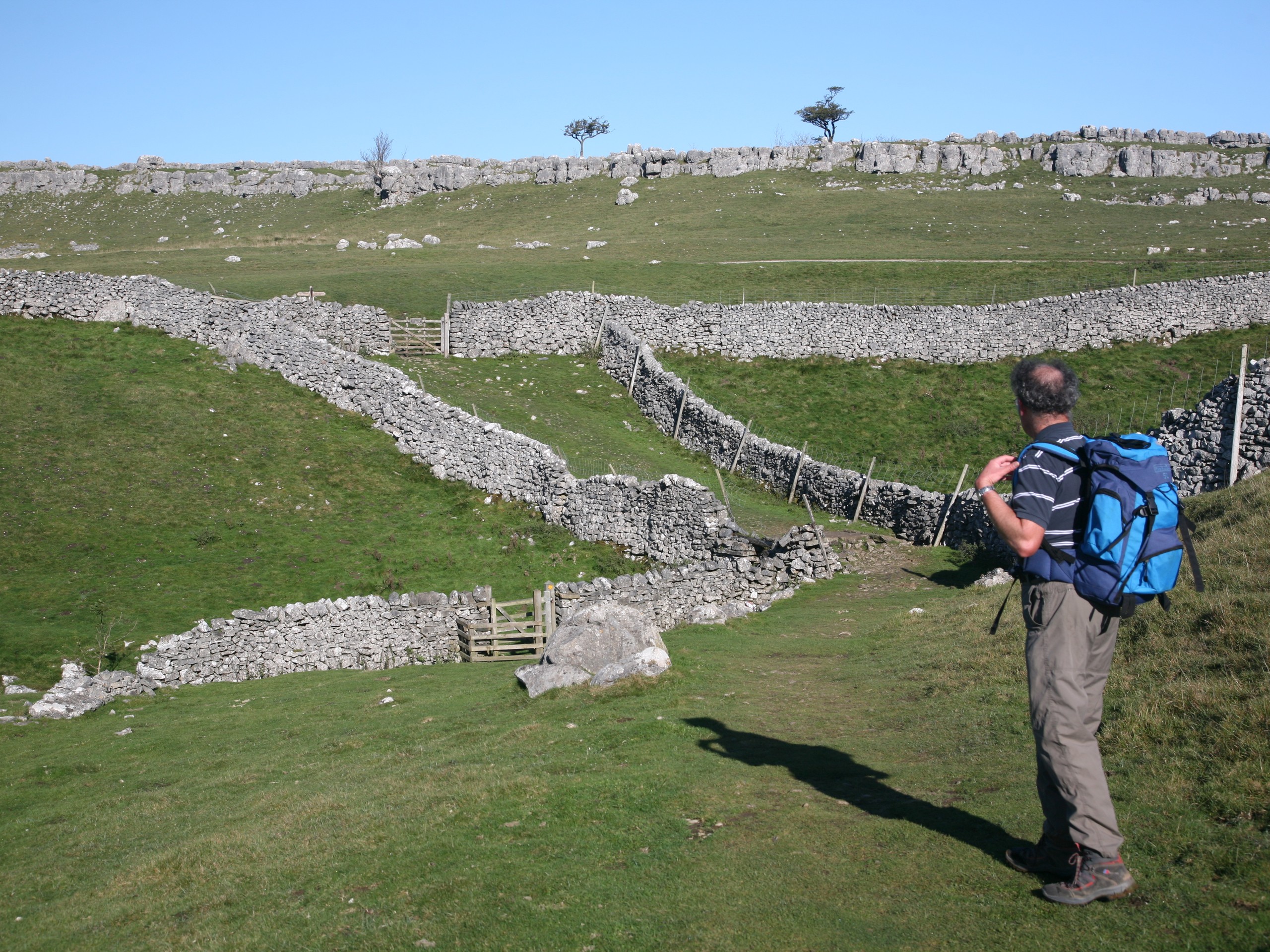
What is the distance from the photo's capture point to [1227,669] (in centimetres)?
837

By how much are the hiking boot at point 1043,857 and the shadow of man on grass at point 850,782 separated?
0.15 metres

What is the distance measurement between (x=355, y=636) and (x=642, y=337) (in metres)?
24.9

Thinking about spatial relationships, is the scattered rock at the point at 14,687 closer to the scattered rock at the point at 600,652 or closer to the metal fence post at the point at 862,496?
the scattered rock at the point at 600,652

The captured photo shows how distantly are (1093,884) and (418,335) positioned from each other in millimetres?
37574

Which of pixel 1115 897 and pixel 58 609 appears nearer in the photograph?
pixel 1115 897

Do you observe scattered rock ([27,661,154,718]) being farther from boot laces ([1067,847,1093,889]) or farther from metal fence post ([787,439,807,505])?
metal fence post ([787,439,807,505])

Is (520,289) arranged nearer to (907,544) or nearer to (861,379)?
(861,379)

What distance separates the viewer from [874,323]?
4097 centimetres

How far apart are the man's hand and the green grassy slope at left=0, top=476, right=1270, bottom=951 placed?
256cm

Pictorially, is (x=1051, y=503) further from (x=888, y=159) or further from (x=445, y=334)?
(x=888, y=159)

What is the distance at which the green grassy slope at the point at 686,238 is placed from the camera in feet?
153

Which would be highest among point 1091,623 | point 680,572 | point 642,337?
point 642,337

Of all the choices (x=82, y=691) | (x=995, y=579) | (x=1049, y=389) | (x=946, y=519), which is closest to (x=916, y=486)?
(x=946, y=519)

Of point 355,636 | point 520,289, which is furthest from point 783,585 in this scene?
point 520,289
